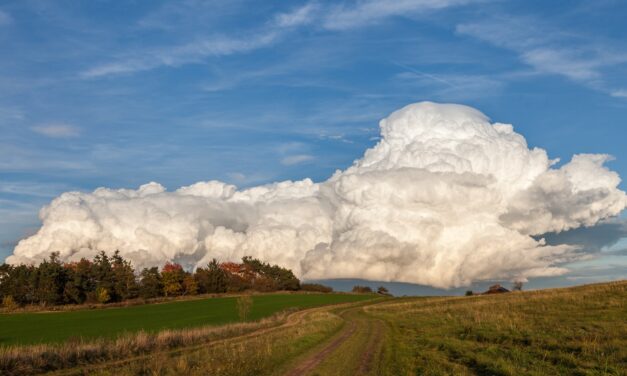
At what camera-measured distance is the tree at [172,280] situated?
148500 millimetres

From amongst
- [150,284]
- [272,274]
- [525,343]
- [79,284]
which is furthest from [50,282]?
[525,343]

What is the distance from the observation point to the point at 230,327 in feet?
174

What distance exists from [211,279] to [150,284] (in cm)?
2284

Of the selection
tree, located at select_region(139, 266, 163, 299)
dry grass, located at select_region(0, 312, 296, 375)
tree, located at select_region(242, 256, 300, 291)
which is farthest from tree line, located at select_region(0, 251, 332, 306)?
dry grass, located at select_region(0, 312, 296, 375)

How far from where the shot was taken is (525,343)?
90.7ft

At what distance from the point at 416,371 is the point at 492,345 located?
8.15 metres

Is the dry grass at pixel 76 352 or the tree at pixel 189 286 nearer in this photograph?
the dry grass at pixel 76 352

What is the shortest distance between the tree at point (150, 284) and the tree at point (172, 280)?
1.48 meters

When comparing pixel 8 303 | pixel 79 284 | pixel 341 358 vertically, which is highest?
pixel 79 284

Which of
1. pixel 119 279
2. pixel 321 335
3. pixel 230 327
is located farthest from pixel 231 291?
pixel 321 335

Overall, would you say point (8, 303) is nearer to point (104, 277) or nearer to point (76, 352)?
point (104, 277)

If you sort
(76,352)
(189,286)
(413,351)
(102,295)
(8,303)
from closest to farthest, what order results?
(413,351), (76,352), (8,303), (102,295), (189,286)

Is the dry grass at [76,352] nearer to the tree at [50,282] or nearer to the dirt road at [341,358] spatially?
the dirt road at [341,358]

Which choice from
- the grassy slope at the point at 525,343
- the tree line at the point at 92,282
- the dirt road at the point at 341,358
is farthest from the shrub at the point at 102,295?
the dirt road at the point at 341,358
